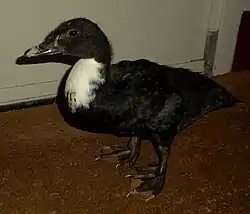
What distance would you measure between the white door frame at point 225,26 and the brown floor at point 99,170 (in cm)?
23

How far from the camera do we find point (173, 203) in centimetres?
142

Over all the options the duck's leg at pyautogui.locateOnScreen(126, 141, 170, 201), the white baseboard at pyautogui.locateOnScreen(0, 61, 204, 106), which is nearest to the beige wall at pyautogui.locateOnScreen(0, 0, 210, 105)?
the white baseboard at pyautogui.locateOnScreen(0, 61, 204, 106)

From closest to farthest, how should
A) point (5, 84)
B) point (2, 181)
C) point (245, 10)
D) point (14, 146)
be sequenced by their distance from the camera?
point (2, 181), point (14, 146), point (5, 84), point (245, 10)

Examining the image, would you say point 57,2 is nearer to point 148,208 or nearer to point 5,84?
point 5,84

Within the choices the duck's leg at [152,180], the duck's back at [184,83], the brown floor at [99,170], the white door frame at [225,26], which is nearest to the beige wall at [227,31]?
the white door frame at [225,26]

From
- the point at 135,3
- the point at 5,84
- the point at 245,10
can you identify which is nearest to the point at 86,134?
the point at 5,84

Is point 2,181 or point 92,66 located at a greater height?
point 92,66

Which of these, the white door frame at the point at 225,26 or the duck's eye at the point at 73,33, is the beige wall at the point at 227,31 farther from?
the duck's eye at the point at 73,33

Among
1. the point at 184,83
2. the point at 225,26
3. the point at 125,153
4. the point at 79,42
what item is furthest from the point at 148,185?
the point at 225,26

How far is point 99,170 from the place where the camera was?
152cm

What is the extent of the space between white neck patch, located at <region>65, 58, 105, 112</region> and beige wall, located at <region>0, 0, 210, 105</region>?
33 cm

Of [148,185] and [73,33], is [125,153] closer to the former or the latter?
[148,185]

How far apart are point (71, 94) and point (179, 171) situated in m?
0.36

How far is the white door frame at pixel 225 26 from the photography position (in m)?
1.83
